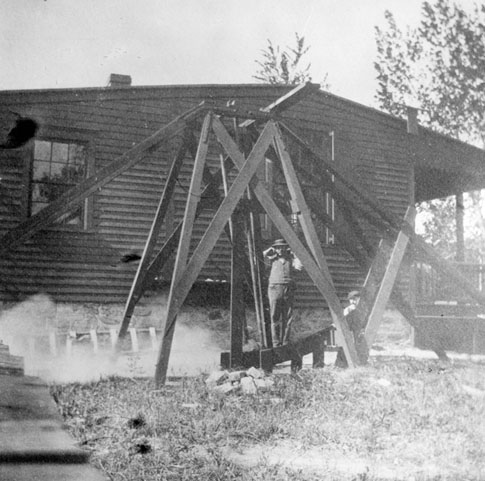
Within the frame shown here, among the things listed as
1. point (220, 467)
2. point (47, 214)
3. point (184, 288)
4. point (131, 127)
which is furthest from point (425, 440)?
point (131, 127)

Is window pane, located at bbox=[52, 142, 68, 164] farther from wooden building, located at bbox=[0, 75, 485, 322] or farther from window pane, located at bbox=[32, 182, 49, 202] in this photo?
window pane, located at bbox=[32, 182, 49, 202]

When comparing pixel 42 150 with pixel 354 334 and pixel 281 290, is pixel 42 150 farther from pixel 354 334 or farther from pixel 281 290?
pixel 354 334

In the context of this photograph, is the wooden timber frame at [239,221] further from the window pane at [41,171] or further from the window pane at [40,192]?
the window pane at [41,171]

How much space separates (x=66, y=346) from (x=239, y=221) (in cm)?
437

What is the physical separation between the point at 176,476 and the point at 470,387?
434 cm

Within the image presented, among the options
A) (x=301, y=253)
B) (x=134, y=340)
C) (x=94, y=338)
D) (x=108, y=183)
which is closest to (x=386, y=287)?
(x=301, y=253)

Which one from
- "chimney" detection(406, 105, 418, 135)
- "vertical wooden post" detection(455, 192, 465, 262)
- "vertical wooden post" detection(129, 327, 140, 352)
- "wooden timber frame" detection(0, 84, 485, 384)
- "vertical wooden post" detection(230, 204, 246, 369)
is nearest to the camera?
"wooden timber frame" detection(0, 84, 485, 384)

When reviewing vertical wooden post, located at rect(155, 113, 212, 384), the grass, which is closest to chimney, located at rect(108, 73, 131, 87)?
vertical wooden post, located at rect(155, 113, 212, 384)

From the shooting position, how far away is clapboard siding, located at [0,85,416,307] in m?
10.6

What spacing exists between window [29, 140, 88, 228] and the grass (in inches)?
219

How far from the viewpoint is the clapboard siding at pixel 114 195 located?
34.7 feet


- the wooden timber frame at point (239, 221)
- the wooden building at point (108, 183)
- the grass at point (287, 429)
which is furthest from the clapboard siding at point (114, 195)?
the grass at point (287, 429)

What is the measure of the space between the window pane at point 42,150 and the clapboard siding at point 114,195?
40cm

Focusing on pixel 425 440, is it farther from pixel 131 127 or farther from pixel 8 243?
pixel 131 127
